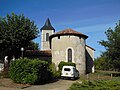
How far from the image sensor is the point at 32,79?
20516 millimetres

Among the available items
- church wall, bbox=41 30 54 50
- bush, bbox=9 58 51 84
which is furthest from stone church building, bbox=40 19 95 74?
church wall, bbox=41 30 54 50

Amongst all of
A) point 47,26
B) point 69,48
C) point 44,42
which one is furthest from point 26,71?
point 47,26

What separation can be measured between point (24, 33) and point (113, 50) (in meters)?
14.9

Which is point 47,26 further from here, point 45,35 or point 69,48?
point 69,48

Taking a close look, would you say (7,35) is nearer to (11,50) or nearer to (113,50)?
(11,50)

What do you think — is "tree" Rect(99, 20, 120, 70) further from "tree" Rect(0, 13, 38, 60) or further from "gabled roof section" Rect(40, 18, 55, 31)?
"gabled roof section" Rect(40, 18, 55, 31)

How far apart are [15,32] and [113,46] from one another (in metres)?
16.5

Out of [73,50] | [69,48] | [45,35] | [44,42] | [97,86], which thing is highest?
[45,35]

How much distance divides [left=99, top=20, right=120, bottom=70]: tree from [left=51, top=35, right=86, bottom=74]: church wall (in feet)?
13.3

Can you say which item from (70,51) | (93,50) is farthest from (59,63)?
(93,50)

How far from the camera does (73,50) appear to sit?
37.3 meters

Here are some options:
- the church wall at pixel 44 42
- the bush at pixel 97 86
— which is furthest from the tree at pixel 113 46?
the church wall at pixel 44 42

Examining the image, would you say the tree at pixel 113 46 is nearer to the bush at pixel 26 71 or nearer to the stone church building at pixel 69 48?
the stone church building at pixel 69 48

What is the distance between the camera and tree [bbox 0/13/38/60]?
109 ft
